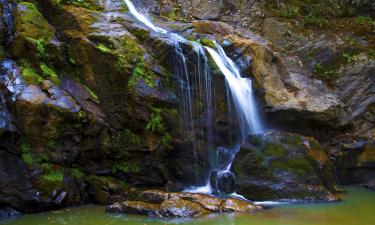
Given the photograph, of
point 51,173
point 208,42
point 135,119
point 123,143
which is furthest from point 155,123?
point 208,42

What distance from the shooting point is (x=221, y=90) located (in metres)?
11.8

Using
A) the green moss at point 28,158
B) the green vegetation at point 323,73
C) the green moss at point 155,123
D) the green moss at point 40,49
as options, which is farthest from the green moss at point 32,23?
the green vegetation at point 323,73

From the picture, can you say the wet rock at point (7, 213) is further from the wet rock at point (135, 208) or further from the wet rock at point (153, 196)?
the wet rock at point (153, 196)

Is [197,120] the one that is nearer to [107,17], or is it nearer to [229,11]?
[107,17]

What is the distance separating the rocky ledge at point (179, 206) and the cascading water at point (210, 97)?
203cm

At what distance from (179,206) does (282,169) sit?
2961 millimetres

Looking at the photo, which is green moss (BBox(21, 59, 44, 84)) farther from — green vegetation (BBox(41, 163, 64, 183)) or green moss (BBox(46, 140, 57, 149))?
green vegetation (BBox(41, 163, 64, 183))

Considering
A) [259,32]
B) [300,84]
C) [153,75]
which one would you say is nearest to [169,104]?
[153,75]

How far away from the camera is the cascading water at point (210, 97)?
11.2 m

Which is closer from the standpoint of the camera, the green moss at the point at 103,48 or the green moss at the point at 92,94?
the green moss at the point at 92,94

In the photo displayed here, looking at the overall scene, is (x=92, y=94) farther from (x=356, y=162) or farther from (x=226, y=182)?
(x=356, y=162)

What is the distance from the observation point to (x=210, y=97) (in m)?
11.7

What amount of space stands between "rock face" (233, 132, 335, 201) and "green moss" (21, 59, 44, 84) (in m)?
4.79

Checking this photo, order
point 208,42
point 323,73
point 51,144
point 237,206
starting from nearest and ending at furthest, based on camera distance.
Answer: point 237,206 → point 51,144 → point 208,42 → point 323,73
